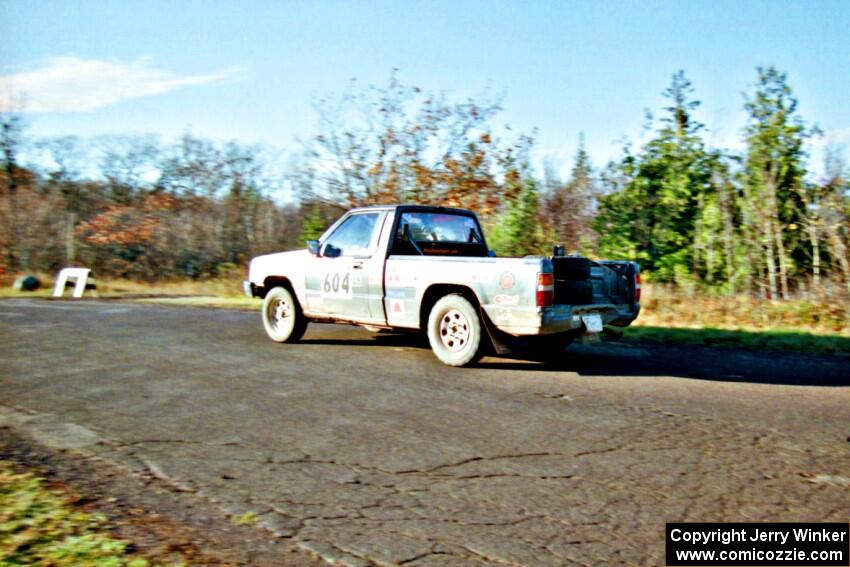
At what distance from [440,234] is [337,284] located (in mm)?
1445

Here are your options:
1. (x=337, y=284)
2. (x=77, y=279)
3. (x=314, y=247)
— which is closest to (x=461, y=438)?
(x=337, y=284)

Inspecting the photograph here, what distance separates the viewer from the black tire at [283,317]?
10.6 meters

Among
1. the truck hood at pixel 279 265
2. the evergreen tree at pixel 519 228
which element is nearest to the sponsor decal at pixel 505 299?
the truck hood at pixel 279 265

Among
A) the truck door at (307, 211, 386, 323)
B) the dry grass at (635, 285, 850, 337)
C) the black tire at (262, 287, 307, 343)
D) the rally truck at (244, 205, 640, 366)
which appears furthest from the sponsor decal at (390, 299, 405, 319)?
the dry grass at (635, 285, 850, 337)

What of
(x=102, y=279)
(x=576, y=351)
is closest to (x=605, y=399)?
(x=576, y=351)

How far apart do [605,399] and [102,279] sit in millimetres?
25744

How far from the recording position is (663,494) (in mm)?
4430

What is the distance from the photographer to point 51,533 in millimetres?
3758

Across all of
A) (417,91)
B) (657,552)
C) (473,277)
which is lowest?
(657,552)

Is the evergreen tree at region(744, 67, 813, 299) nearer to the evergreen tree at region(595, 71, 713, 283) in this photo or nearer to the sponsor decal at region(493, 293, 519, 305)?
the evergreen tree at region(595, 71, 713, 283)

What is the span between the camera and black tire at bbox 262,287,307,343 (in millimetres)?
10578

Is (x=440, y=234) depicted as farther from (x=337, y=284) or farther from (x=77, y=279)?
(x=77, y=279)

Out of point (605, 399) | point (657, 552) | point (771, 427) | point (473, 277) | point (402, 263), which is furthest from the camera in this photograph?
point (402, 263)

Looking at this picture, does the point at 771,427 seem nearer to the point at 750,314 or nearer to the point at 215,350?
the point at 215,350
